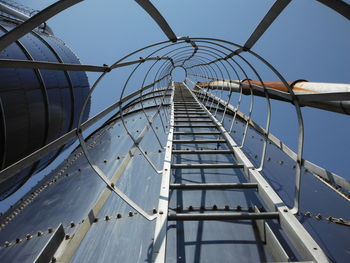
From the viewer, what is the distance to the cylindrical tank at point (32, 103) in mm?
5430

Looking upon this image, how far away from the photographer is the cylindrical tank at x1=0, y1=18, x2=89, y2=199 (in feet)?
17.8

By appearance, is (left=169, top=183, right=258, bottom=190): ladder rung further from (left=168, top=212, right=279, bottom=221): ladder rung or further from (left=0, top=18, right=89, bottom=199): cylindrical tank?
(left=0, top=18, right=89, bottom=199): cylindrical tank

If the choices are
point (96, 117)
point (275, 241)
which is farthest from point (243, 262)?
point (96, 117)

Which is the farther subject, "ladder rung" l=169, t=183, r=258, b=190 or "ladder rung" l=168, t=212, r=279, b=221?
"ladder rung" l=169, t=183, r=258, b=190

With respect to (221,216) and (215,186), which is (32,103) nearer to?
(215,186)

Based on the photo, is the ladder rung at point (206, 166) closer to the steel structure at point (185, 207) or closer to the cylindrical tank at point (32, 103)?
the steel structure at point (185, 207)

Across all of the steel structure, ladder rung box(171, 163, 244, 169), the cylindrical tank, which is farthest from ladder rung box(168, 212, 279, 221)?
the cylindrical tank

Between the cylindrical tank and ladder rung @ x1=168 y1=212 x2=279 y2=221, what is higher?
the cylindrical tank

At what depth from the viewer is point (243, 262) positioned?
234cm

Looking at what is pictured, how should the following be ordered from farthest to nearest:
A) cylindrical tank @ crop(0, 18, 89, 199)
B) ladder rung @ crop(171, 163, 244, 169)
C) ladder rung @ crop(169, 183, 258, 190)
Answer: cylindrical tank @ crop(0, 18, 89, 199) < ladder rung @ crop(171, 163, 244, 169) < ladder rung @ crop(169, 183, 258, 190)

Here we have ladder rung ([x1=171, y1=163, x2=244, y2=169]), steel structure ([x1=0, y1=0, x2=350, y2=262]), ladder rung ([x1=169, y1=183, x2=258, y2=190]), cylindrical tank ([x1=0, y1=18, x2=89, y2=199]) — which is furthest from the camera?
cylindrical tank ([x1=0, y1=18, x2=89, y2=199])

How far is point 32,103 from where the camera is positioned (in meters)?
6.14

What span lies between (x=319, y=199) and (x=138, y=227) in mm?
2366

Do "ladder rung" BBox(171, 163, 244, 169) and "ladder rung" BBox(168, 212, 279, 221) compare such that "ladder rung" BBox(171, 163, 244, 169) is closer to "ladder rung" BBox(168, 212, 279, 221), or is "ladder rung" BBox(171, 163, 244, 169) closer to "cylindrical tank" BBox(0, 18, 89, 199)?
"ladder rung" BBox(168, 212, 279, 221)
